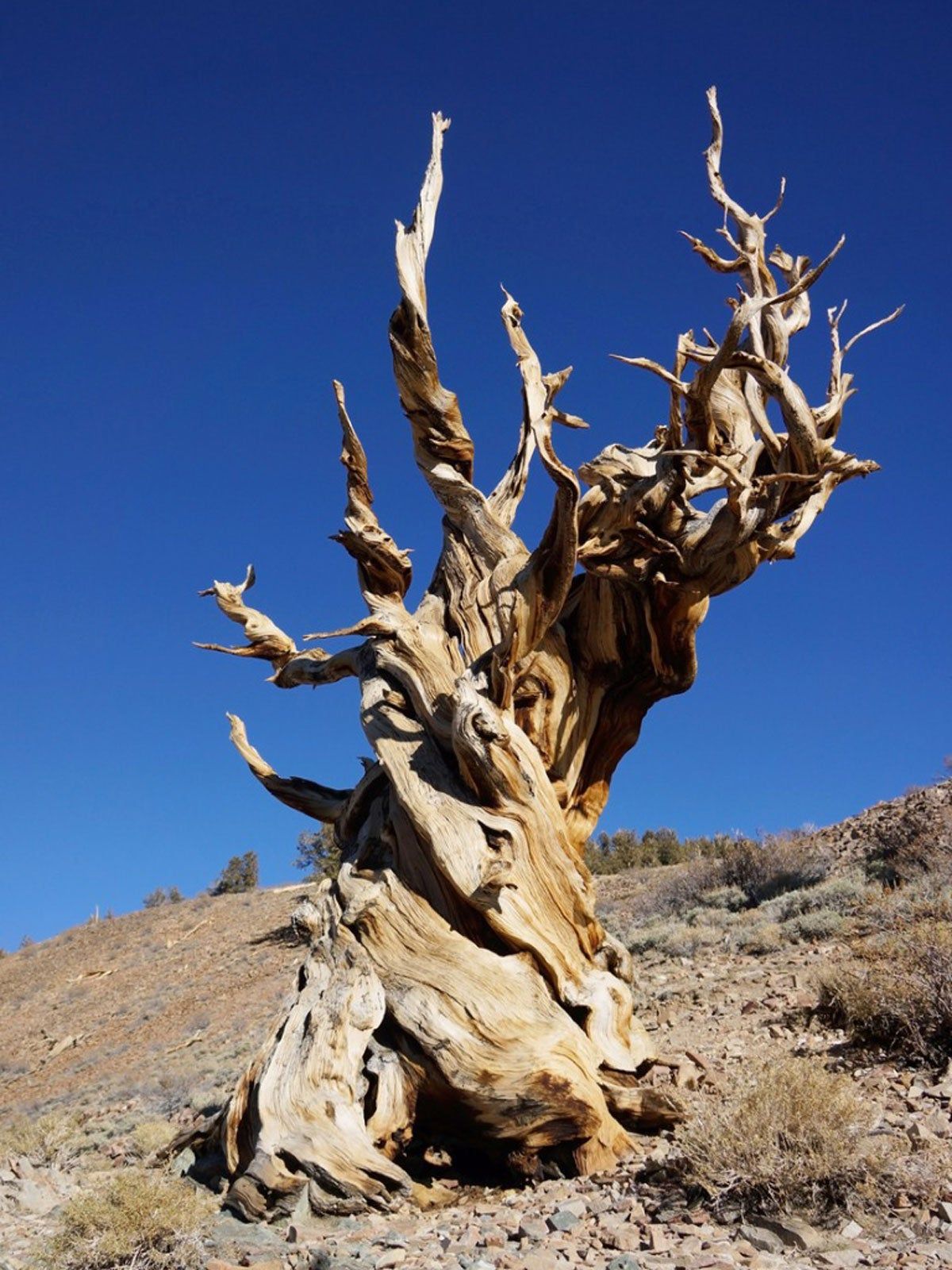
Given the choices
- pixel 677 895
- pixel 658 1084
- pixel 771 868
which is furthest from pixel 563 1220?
pixel 677 895

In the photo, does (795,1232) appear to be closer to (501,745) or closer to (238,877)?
(501,745)

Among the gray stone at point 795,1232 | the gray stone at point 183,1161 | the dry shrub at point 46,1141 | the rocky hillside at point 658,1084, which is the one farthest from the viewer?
the dry shrub at point 46,1141

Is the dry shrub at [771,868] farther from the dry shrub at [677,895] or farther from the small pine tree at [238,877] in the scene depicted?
the small pine tree at [238,877]

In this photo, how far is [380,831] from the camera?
6.40 m

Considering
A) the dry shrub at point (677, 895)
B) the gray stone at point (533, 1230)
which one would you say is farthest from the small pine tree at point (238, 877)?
the gray stone at point (533, 1230)

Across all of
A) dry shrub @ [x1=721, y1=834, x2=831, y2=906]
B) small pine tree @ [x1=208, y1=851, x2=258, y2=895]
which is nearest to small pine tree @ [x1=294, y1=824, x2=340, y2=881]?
small pine tree @ [x1=208, y1=851, x2=258, y2=895]

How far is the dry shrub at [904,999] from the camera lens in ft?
16.4

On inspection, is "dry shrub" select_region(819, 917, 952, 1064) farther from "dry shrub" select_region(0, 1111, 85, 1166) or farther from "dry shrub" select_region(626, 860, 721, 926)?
"dry shrub" select_region(626, 860, 721, 926)

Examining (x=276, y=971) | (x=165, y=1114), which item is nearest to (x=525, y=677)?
(x=165, y=1114)

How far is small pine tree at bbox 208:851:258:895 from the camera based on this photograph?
2927 cm

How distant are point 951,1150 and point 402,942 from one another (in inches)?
111

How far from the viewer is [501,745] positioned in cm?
584

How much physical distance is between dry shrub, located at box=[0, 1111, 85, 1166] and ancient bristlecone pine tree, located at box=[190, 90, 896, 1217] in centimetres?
189

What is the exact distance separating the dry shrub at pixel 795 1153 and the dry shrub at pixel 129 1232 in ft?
6.51
